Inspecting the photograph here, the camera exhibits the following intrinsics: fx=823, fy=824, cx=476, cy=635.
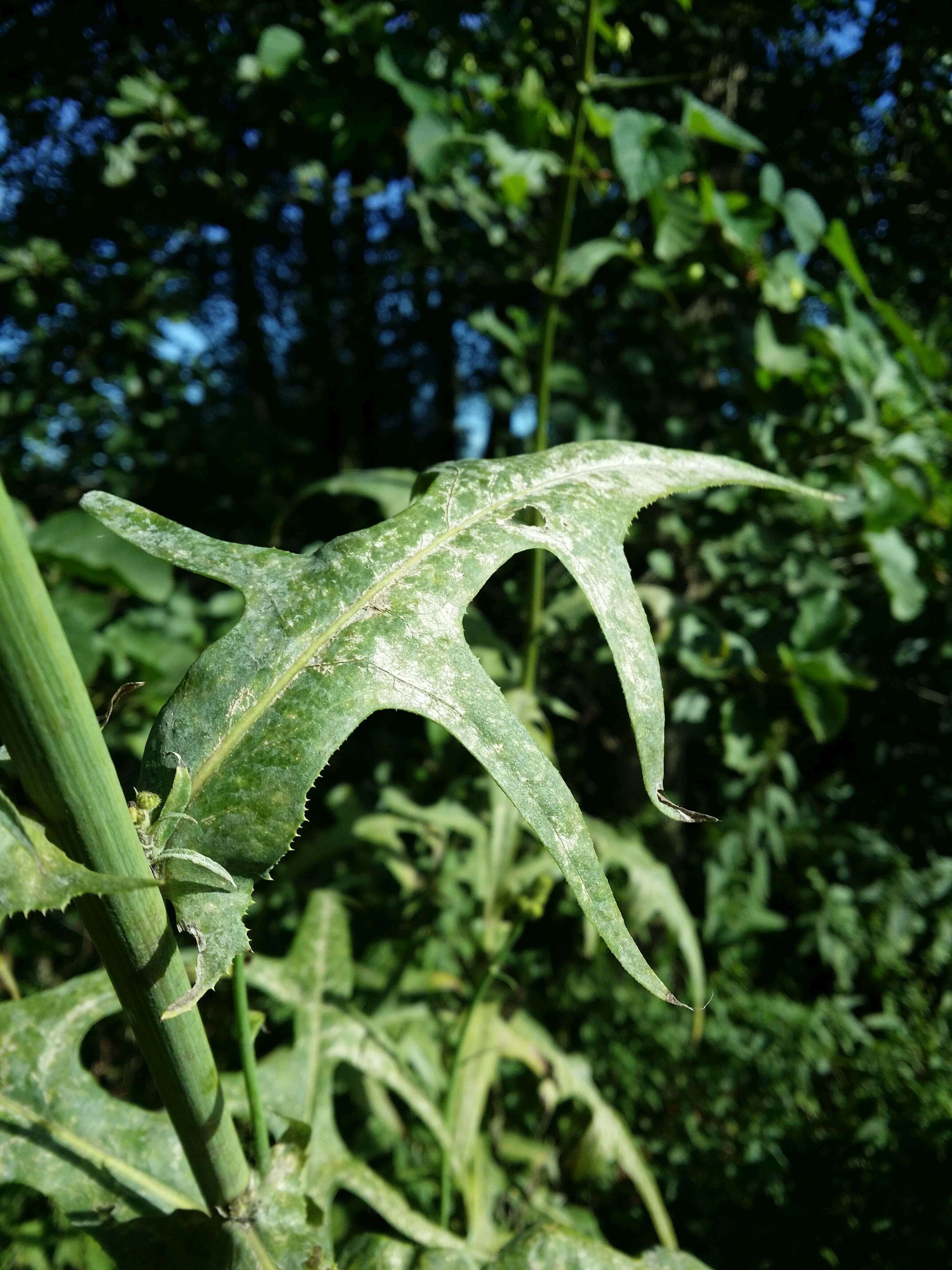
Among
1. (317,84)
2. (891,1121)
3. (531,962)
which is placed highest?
(317,84)


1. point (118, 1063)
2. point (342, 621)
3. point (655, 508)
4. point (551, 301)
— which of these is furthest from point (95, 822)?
point (118, 1063)

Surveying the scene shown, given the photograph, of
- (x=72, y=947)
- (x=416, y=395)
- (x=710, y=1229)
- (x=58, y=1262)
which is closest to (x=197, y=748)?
(x=58, y=1262)

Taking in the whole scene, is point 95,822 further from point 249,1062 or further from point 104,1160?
point 104,1160

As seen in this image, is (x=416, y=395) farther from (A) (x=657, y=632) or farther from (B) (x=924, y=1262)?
(B) (x=924, y=1262)

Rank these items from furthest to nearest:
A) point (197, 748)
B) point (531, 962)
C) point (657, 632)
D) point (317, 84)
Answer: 1. point (531, 962)
2. point (317, 84)
3. point (657, 632)
4. point (197, 748)

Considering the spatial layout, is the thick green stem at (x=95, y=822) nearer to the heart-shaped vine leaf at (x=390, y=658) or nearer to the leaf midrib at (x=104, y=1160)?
the heart-shaped vine leaf at (x=390, y=658)

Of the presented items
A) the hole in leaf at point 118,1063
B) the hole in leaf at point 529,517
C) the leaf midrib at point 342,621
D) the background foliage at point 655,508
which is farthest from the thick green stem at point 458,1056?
the hole in leaf at point 118,1063
